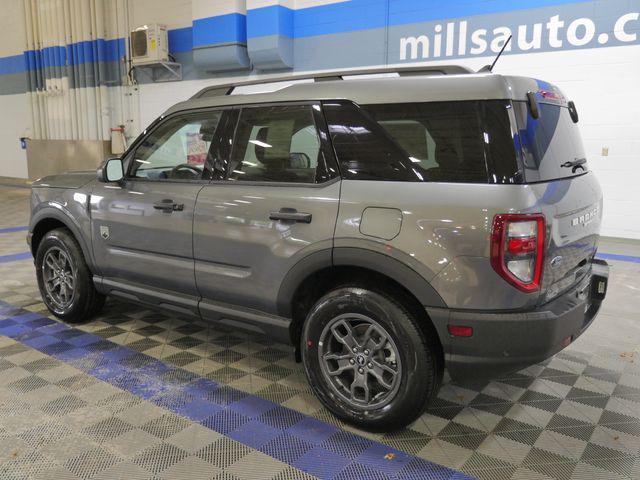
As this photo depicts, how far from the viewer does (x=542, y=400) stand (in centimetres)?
284

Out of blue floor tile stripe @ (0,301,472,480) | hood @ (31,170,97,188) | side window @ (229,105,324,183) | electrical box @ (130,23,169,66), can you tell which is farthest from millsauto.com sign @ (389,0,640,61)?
blue floor tile stripe @ (0,301,472,480)

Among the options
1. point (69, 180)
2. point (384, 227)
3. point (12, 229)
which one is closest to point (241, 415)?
point (384, 227)

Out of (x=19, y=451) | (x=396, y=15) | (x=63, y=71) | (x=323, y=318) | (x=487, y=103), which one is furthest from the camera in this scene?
(x=63, y=71)

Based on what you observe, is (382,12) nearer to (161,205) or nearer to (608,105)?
(608,105)

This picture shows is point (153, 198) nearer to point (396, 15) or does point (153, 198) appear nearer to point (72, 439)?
point (72, 439)

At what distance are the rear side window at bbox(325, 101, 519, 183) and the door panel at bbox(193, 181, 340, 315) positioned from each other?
23 cm

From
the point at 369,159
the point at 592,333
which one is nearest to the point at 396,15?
the point at 592,333

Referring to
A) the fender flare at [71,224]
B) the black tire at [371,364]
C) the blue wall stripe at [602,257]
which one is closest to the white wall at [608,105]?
the blue wall stripe at [602,257]

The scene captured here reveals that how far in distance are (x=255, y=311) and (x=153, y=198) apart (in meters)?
1.02

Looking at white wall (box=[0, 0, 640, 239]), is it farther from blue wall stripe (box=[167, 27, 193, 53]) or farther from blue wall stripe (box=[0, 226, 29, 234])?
blue wall stripe (box=[0, 226, 29, 234])

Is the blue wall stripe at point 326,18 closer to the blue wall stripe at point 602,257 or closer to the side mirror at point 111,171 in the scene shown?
the blue wall stripe at point 602,257

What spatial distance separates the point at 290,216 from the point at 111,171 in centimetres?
152

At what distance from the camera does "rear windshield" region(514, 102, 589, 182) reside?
2.14 metres

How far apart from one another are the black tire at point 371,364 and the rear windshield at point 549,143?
83cm
